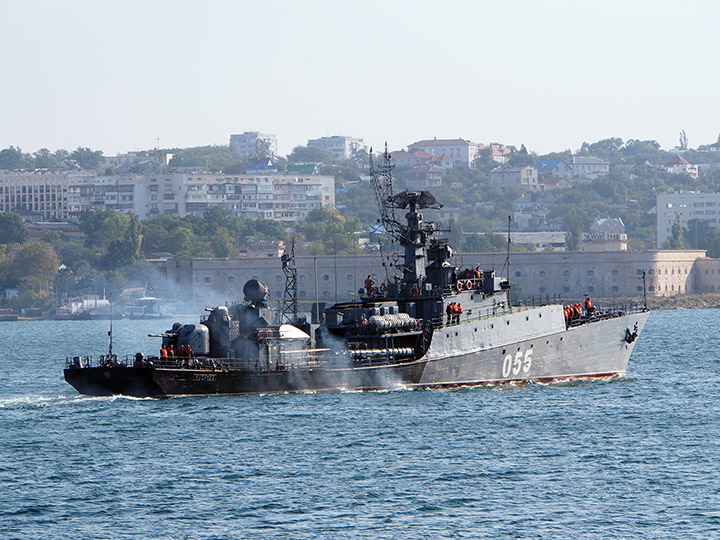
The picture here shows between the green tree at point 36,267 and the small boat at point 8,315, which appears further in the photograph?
the green tree at point 36,267

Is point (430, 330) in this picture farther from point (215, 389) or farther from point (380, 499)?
point (380, 499)

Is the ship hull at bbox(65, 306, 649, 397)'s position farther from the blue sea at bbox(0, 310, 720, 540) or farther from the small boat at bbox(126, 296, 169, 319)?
the small boat at bbox(126, 296, 169, 319)

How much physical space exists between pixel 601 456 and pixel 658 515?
26.3 ft

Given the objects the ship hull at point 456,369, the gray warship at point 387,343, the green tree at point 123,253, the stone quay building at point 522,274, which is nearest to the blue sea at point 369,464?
the ship hull at point 456,369

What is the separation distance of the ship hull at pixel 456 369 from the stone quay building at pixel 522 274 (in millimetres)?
109076

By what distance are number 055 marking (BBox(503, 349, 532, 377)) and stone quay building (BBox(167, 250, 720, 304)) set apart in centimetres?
11153

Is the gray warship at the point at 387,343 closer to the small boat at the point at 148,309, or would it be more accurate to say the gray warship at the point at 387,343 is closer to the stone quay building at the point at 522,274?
the small boat at the point at 148,309

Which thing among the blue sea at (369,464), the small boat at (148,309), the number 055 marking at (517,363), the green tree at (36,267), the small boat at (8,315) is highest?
the green tree at (36,267)

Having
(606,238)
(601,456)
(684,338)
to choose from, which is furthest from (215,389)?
(606,238)

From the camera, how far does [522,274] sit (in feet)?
586

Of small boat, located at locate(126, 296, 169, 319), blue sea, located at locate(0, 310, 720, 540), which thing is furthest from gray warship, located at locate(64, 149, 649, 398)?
small boat, located at locate(126, 296, 169, 319)

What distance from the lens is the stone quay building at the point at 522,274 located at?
177125 millimetres

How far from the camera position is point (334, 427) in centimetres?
5053

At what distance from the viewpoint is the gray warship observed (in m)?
56.0
